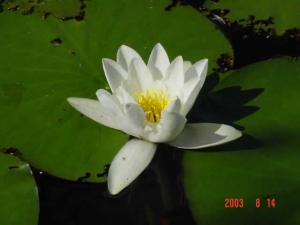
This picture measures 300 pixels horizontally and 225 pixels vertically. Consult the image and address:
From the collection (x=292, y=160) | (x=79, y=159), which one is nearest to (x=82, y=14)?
(x=79, y=159)

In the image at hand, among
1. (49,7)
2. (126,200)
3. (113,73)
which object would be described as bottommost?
(126,200)

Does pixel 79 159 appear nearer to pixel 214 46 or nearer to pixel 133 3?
pixel 214 46

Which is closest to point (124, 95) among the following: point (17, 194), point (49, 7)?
point (17, 194)

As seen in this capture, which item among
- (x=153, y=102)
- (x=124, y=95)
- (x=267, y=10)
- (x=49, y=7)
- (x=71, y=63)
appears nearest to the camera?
(x=124, y=95)

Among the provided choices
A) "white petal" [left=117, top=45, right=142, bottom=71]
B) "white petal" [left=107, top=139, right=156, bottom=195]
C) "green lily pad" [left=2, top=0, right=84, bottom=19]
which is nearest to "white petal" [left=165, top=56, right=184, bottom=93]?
"white petal" [left=117, top=45, right=142, bottom=71]
